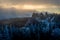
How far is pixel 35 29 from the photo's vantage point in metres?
1.54

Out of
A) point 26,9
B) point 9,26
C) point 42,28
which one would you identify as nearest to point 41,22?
point 42,28

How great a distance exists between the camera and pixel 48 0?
158cm

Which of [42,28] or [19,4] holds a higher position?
[19,4]

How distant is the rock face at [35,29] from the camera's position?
1526 millimetres

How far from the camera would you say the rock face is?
1.53 metres

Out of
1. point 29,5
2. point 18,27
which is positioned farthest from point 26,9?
point 18,27

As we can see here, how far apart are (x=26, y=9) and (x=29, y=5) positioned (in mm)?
46

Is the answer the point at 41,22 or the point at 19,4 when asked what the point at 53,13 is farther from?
the point at 19,4

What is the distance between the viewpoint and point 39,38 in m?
1.54

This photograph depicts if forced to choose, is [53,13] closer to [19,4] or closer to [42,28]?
[42,28]

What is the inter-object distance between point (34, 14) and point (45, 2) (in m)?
Result: 0.14

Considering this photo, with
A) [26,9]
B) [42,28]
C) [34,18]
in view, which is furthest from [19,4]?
[42,28]

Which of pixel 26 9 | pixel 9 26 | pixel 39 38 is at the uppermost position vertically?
pixel 26 9

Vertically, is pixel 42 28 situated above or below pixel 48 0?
below
